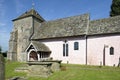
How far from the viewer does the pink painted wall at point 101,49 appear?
23266mm

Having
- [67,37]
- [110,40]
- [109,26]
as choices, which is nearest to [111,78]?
[110,40]

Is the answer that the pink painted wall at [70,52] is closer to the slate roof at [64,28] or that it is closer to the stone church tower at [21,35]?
the slate roof at [64,28]

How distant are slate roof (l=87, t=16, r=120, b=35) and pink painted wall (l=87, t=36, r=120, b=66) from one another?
1.15m

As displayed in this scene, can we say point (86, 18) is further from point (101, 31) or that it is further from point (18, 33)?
point (18, 33)

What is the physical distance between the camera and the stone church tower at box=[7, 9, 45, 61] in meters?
35.5

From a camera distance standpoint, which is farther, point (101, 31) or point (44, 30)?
point (44, 30)

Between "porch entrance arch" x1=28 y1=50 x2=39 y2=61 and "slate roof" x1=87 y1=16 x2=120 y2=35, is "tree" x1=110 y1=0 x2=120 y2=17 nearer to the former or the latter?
"slate roof" x1=87 y1=16 x2=120 y2=35

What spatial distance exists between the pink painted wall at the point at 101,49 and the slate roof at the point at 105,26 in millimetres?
1153

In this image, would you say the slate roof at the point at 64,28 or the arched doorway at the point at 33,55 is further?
the arched doorway at the point at 33,55

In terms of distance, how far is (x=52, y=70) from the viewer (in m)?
18.2

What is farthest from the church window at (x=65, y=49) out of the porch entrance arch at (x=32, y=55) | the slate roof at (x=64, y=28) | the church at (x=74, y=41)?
the porch entrance arch at (x=32, y=55)

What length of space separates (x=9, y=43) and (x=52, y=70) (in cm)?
2274

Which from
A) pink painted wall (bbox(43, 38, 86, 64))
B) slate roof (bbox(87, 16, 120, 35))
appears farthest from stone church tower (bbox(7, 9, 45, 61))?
slate roof (bbox(87, 16, 120, 35))

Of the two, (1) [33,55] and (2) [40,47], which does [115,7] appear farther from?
(1) [33,55]
